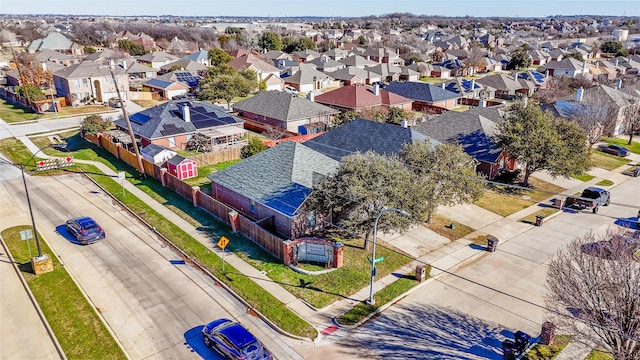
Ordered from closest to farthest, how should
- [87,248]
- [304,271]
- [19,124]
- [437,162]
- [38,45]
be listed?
[304,271], [87,248], [437,162], [19,124], [38,45]

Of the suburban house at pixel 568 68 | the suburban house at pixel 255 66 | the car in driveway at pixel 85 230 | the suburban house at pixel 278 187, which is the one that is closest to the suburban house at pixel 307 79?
the suburban house at pixel 255 66

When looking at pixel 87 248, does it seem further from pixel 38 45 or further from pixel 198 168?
pixel 38 45

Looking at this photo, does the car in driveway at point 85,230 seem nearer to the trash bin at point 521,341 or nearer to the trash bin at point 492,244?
the trash bin at point 521,341

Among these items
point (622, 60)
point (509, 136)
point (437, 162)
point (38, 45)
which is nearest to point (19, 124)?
point (437, 162)

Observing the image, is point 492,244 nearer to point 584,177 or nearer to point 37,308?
point 584,177

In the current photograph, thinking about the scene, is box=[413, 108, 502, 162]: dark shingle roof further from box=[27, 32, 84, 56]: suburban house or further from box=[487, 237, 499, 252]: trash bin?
box=[27, 32, 84, 56]: suburban house

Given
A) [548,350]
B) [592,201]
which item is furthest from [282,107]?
[548,350]
